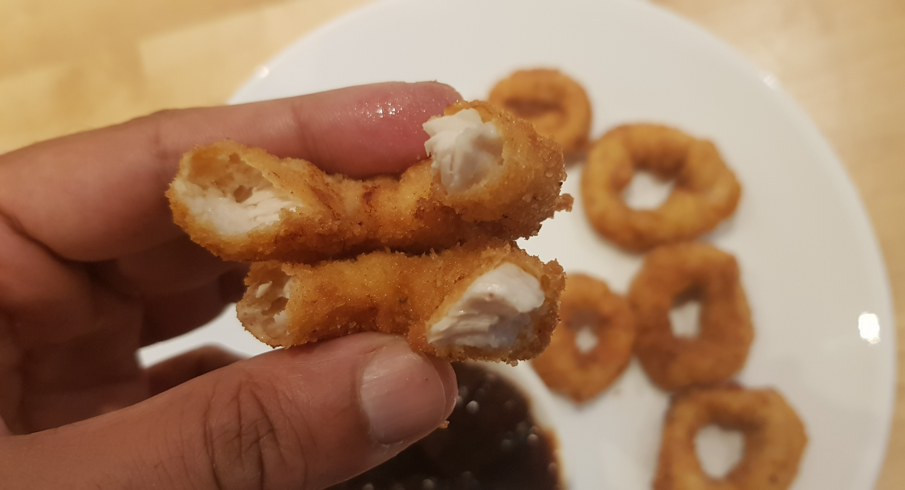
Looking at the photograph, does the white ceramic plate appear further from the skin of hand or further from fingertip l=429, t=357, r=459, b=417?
fingertip l=429, t=357, r=459, b=417

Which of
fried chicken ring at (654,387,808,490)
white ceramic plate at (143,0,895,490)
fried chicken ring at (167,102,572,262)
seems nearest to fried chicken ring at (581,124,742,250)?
white ceramic plate at (143,0,895,490)

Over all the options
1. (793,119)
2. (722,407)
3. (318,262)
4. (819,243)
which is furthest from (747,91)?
(318,262)

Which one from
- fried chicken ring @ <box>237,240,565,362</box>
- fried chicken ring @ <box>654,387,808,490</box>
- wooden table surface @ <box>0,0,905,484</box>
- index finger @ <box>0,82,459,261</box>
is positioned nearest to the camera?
fried chicken ring @ <box>237,240,565,362</box>

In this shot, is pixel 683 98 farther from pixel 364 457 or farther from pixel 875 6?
pixel 364 457

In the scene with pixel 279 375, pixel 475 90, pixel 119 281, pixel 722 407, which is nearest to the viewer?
pixel 279 375

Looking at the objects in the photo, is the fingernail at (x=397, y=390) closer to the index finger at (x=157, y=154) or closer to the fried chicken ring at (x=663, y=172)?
the index finger at (x=157, y=154)
